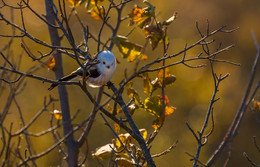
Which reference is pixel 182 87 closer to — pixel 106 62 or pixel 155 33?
pixel 106 62

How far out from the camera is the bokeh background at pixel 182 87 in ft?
29.0

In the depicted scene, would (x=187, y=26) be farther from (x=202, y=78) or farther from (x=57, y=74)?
(x=57, y=74)

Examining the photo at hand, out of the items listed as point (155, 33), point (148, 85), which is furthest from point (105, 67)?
point (155, 33)

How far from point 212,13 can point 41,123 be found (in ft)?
17.6

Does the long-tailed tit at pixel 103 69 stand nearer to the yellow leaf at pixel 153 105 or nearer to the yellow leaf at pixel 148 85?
the yellow leaf at pixel 148 85

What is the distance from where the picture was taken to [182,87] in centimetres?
959

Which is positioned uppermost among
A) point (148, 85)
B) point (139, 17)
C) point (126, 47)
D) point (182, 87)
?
point (182, 87)

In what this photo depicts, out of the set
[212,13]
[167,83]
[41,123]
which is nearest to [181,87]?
[212,13]

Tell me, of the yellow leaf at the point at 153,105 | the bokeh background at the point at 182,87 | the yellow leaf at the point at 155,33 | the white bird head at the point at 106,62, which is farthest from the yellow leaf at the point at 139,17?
the bokeh background at the point at 182,87

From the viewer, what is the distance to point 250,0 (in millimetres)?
11008

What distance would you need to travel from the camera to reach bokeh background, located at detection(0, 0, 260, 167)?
885 centimetres

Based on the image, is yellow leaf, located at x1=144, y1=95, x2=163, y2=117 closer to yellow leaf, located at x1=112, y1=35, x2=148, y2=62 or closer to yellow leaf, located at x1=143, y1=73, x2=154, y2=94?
yellow leaf, located at x1=143, y1=73, x2=154, y2=94

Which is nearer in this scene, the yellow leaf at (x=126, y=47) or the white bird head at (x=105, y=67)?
the yellow leaf at (x=126, y=47)

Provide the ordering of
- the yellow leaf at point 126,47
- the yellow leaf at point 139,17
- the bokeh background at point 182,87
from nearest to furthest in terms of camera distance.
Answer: the yellow leaf at point 126,47 → the yellow leaf at point 139,17 → the bokeh background at point 182,87
